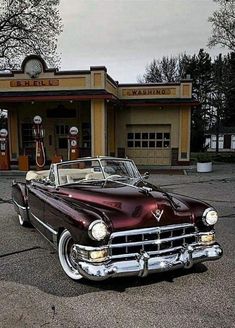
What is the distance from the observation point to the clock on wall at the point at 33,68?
16.8 meters

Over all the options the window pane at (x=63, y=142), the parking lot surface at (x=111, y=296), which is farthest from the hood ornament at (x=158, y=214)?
the window pane at (x=63, y=142)

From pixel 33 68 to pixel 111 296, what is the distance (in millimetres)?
15128

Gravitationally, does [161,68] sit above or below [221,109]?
above

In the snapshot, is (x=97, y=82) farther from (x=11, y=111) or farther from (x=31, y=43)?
(x=31, y=43)

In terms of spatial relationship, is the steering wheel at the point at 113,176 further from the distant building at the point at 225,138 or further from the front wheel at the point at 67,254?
the distant building at the point at 225,138

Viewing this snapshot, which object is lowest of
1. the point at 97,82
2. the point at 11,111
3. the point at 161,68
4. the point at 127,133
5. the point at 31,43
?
the point at 127,133

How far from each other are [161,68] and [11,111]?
121ft

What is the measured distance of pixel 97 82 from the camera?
53.0 feet

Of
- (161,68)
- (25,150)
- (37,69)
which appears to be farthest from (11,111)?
(161,68)

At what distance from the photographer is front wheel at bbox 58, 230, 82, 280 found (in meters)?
4.05

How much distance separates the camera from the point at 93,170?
5.32m

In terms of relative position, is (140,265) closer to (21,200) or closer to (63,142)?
(21,200)

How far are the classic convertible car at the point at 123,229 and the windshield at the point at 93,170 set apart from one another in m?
0.20

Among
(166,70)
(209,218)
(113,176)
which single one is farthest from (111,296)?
(166,70)
